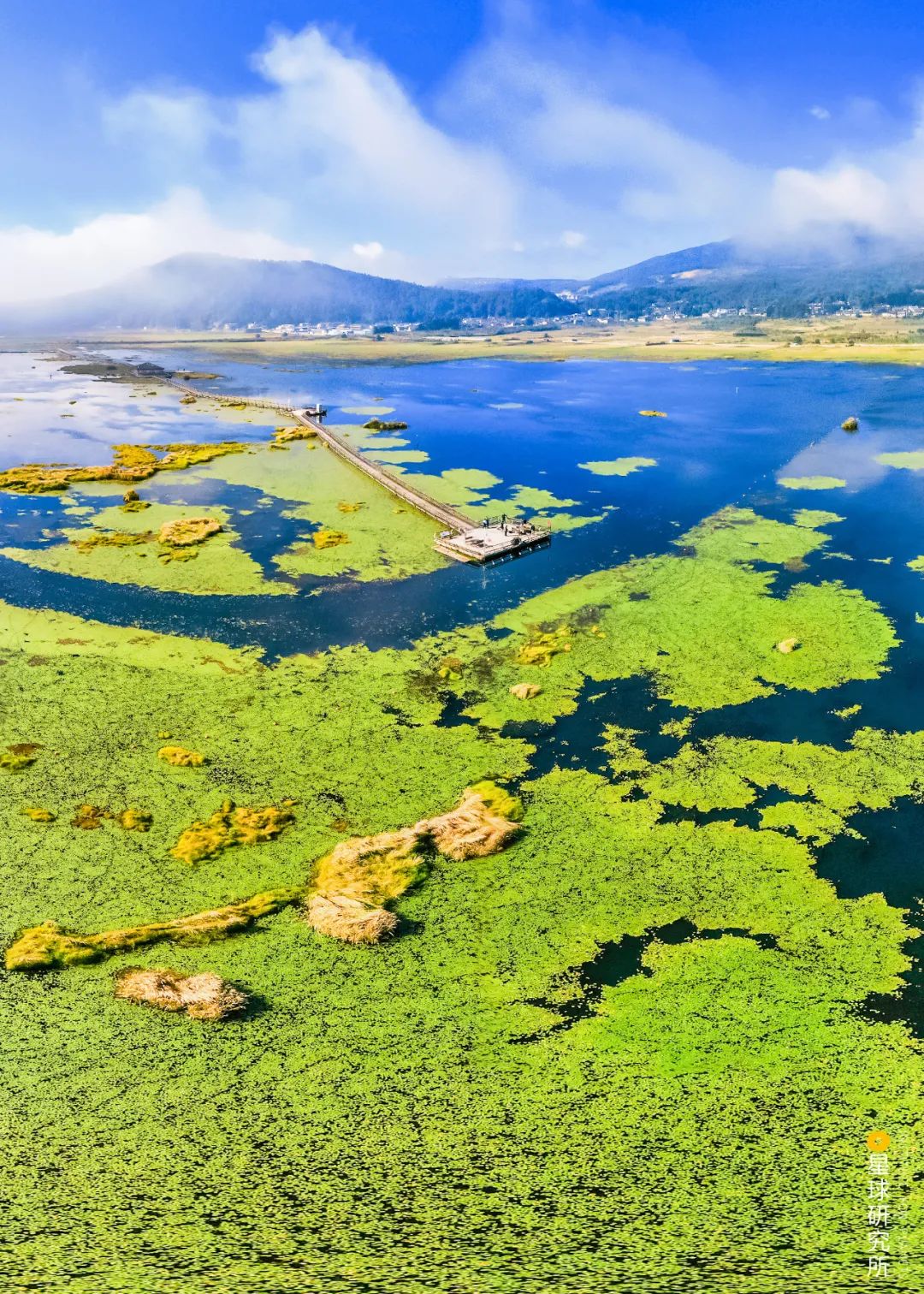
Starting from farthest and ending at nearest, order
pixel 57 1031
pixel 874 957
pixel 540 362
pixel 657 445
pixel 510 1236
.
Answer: pixel 540 362 → pixel 657 445 → pixel 874 957 → pixel 57 1031 → pixel 510 1236

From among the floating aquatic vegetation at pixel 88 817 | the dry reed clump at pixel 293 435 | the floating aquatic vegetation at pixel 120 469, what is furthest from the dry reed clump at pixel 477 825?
the dry reed clump at pixel 293 435

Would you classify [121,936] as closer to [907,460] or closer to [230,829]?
[230,829]

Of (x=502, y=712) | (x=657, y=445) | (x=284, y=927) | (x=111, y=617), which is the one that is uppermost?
(x=657, y=445)

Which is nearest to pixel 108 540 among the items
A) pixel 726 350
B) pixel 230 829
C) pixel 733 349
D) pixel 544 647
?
pixel 544 647

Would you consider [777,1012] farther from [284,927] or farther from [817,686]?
[817,686]

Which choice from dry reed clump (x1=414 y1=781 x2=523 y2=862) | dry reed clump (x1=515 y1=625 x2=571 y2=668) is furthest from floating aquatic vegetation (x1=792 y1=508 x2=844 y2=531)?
dry reed clump (x1=414 y1=781 x2=523 y2=862)

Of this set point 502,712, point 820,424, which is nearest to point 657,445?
point 820,424
